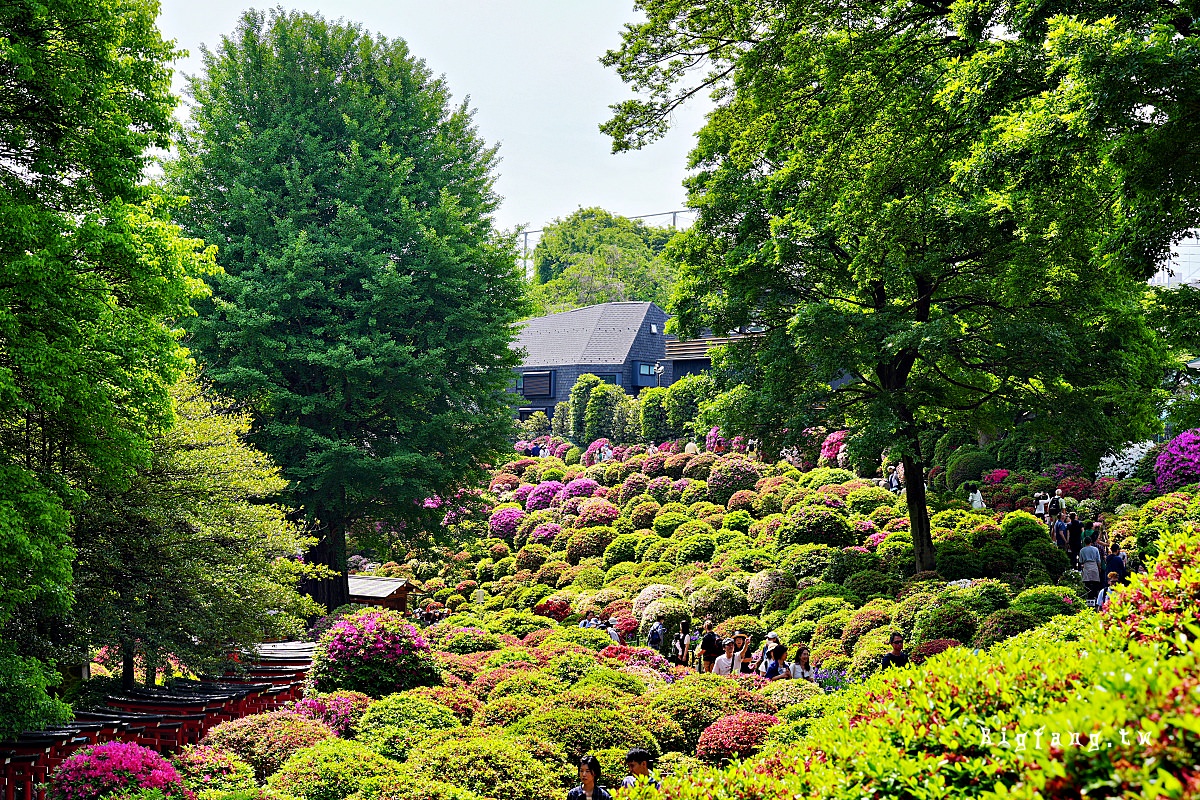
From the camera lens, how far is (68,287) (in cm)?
1007

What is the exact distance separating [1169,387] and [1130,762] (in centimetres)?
2102

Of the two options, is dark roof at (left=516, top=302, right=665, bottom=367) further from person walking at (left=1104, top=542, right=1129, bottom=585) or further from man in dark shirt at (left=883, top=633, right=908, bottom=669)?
man in dark shirt at (left=883, top=633, right=908, bottom=669)

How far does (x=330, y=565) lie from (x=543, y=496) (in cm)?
1343

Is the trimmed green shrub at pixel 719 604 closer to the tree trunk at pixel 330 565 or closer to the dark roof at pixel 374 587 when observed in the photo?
the tree trunk at pixel 330 565

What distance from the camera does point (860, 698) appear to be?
515 cm

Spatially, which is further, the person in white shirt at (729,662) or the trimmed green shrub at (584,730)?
the person in white shirt at (729,662)

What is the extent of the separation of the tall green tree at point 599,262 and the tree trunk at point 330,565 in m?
44.8

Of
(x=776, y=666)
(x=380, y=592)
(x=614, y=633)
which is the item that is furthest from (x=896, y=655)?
(x=380, y=592)

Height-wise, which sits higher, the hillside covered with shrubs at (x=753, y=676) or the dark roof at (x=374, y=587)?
the hillside covered with shrubs at (x=753, y=676)

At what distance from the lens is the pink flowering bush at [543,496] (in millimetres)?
35656

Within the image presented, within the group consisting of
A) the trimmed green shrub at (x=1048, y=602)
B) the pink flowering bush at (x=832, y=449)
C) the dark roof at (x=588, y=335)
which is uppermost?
the dark roof at (x=588, y=335)

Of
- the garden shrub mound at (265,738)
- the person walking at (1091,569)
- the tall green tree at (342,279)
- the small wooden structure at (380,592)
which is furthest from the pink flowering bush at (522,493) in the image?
the garden shrub mound at (265,738)

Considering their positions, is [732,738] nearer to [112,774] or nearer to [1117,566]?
[112,774]

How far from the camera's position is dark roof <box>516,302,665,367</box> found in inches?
1994
